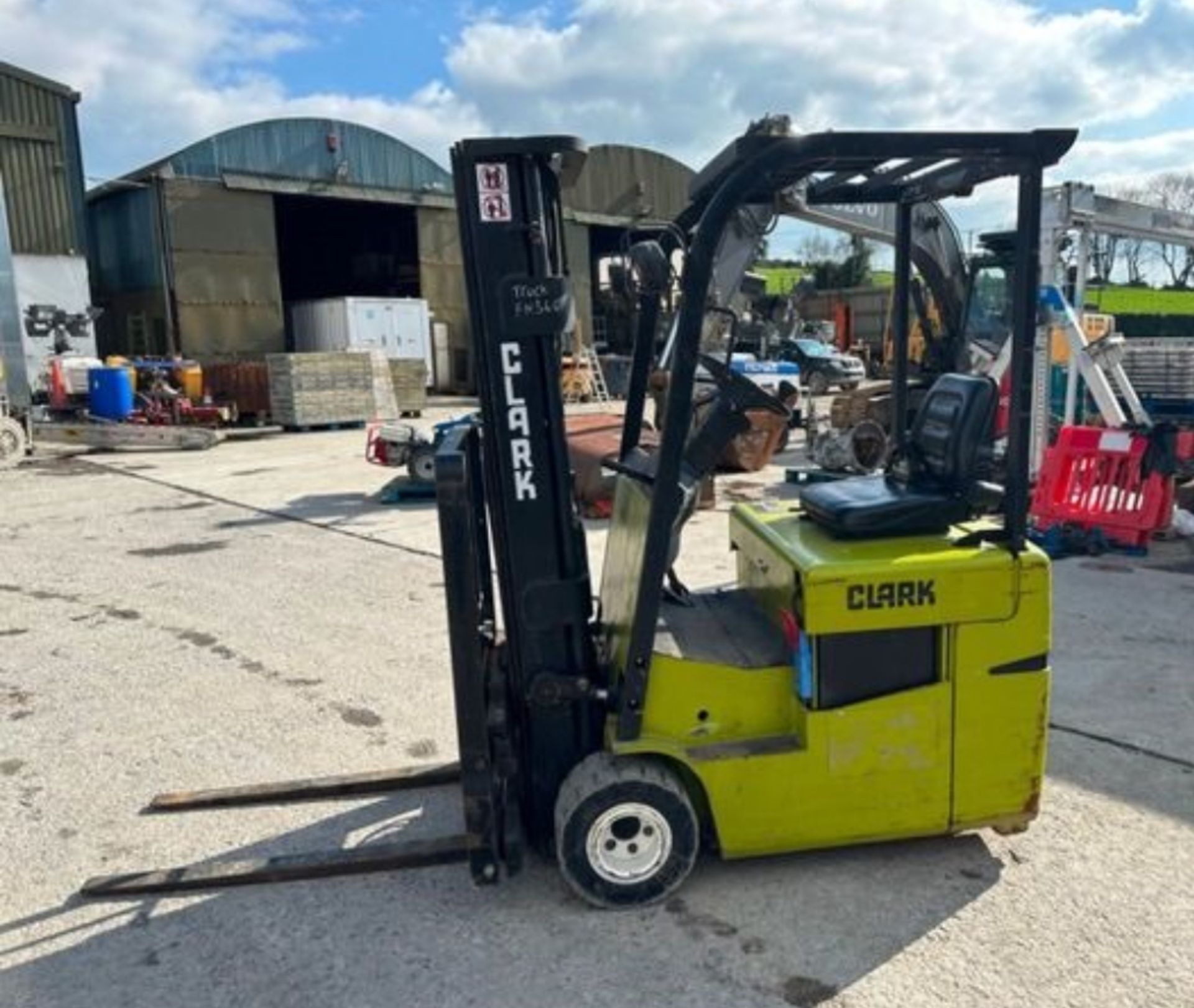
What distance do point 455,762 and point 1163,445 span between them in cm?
705

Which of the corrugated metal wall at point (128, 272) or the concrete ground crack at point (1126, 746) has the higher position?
the corrugated metal wall at point (128, 272)

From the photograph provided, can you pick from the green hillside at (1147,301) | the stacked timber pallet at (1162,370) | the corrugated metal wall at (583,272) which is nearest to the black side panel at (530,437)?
the stacked timber pallet at (1162,370)

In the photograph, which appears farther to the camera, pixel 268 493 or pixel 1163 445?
pixel 268 493

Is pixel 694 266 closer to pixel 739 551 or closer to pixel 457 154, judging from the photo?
pixel 457 154

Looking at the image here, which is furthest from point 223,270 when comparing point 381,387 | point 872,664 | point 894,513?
point 872,664

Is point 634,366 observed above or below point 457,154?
below

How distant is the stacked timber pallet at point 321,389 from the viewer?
2133cm

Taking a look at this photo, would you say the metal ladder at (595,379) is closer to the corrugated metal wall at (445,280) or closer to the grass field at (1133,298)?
the corrugated metal wall at (445,280)

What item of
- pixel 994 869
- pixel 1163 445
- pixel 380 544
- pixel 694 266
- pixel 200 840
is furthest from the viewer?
pixel 380 544

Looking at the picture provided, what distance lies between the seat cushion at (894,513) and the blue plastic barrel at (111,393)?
19.9 m

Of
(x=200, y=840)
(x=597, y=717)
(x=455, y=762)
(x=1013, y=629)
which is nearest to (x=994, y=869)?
(x=1013, y=629)

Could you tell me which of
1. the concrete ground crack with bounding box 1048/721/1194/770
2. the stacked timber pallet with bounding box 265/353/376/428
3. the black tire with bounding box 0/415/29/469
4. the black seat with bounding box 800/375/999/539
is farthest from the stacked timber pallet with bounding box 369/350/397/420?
the black seat with bounding box 800/375/999/539

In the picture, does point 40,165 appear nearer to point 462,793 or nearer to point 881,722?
point 462,793

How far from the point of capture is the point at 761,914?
332 centimetres
